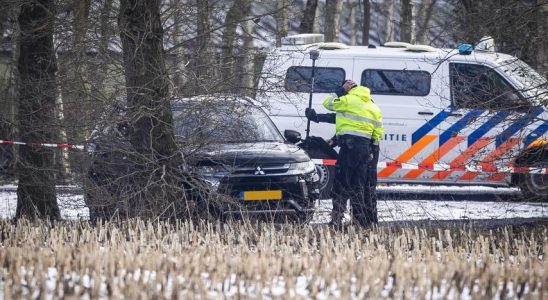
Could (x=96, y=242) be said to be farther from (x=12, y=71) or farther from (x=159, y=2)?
(x=12, y=71)

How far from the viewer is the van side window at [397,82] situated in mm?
17422

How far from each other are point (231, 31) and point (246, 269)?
222 inches

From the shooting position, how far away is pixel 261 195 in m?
13.1

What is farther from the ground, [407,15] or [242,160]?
[407,15]

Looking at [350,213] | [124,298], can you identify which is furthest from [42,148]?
[124,298]

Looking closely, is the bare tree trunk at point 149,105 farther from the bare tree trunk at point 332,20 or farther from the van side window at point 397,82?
the bare tree trunk at point 332,20

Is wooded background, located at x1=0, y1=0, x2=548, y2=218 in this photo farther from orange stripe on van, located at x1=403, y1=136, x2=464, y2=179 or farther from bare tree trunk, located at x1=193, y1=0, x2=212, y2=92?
orange stripe on van, located at x1=403, y1=136, x2=464, y2=179

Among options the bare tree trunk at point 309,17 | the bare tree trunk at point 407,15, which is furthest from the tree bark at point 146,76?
the bare tree trunk at point 407,15

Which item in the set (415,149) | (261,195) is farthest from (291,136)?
(415,149)

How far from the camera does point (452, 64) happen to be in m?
16.7

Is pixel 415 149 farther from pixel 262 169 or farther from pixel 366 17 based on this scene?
pixel 366 17

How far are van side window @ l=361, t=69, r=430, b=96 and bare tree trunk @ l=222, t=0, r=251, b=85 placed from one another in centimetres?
422

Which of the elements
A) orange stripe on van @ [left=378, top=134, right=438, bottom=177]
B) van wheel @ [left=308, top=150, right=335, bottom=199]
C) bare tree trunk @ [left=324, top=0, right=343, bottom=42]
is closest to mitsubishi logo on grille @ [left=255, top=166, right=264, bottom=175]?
van wheel @ [left=308, top=150, right=335, bottom=199]

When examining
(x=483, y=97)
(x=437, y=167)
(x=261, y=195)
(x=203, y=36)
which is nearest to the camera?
(x=203, y=36)
